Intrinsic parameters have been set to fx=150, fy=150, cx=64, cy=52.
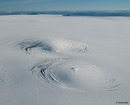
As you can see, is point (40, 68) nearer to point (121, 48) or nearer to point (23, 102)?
point (23, 102)

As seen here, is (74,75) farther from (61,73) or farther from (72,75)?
(61,73)

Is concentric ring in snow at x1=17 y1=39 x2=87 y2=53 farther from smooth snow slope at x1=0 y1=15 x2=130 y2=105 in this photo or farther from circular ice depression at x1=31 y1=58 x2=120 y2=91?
circular ice depression at x1=31 y1=58 x2=120 y2=91

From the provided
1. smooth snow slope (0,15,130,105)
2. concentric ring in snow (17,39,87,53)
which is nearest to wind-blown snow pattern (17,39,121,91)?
smooth snow slope (0,15,130,105)

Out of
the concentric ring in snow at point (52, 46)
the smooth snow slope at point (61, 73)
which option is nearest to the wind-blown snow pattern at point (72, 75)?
the smooth snow slope at point (61, 73)

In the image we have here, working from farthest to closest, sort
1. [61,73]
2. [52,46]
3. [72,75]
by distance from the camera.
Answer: [52,46]
[61,73]
[72,75]

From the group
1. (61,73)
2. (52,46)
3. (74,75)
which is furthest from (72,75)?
(52,46)

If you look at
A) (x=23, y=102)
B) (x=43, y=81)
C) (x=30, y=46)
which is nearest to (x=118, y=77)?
(x=43, y=81)
